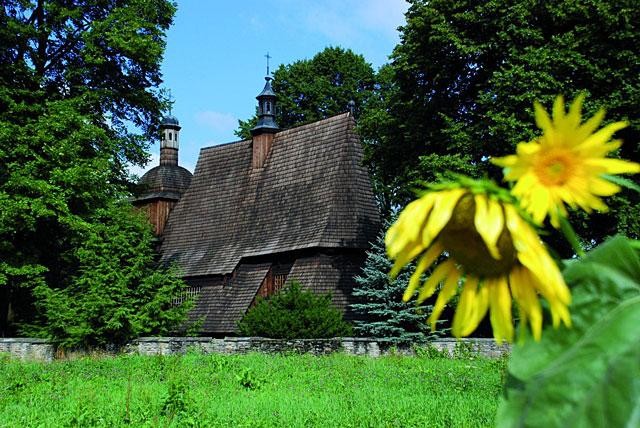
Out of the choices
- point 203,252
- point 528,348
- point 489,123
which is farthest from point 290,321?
point 528,348

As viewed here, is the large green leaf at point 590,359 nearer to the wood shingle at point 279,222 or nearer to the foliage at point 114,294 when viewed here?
the foliage at point 114,294

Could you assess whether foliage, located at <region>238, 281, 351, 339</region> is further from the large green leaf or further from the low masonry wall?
the large green leaf

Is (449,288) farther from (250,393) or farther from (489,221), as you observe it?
(250,393)

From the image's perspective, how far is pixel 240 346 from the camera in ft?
59.3

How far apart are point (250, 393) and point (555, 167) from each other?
932cm

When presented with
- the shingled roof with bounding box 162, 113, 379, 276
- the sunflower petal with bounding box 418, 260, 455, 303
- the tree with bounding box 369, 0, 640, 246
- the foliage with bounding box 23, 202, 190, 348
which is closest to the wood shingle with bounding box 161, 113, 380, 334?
the shingled roof with bounding box 162, 113, 379, 276

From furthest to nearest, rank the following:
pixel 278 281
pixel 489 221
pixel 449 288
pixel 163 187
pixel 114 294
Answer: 1. pixel 163 187
2. pixel 278 281
3. pixel 114 294
4. pixel 449 288
5. pixel 489 221

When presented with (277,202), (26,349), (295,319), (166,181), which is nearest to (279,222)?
(277,202)

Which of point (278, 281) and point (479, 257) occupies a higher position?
point (278, 281)

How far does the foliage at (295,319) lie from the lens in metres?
19.1

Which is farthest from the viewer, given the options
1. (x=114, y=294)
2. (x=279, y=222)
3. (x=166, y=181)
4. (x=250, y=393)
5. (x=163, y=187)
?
(x=166, y=181)

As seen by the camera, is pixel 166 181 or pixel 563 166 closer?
pixel 563 166

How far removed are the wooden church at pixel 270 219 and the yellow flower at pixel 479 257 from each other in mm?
22248

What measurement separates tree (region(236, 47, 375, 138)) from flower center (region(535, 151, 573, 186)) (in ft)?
125
